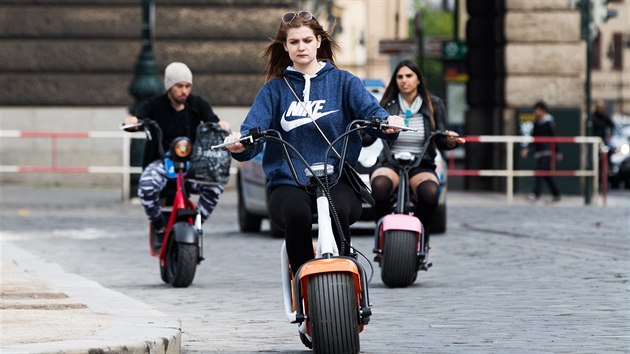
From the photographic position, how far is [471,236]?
17.1 metres

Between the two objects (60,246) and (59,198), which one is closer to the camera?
(60,246)

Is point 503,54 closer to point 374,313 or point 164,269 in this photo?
point 164,269

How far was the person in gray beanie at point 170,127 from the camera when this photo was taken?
1206 cm

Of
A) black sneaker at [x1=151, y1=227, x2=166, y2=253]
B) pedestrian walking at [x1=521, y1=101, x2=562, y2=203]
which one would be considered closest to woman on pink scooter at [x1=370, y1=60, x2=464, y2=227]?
black sneaker at [x1=151, y1=227, x2=166, y2=253]

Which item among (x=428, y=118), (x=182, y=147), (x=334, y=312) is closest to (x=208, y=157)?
(x=182, y=147)

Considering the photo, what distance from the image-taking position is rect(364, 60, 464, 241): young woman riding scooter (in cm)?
1167

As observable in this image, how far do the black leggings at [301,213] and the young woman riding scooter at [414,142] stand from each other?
3958 mm

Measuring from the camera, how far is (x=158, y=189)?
12.1m

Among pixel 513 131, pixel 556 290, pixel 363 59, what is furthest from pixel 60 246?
pixel 363 59

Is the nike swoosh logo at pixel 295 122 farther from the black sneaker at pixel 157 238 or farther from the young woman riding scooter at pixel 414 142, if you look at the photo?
the black sneaker at pixel 157 238

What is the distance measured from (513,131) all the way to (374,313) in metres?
17.8

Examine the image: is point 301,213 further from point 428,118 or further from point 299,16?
point 428,118

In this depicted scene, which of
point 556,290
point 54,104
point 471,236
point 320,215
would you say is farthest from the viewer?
point 54,104

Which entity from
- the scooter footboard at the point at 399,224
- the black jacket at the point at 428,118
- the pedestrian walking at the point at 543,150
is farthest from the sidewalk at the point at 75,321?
the pedestrian walking at the point at 543,150
